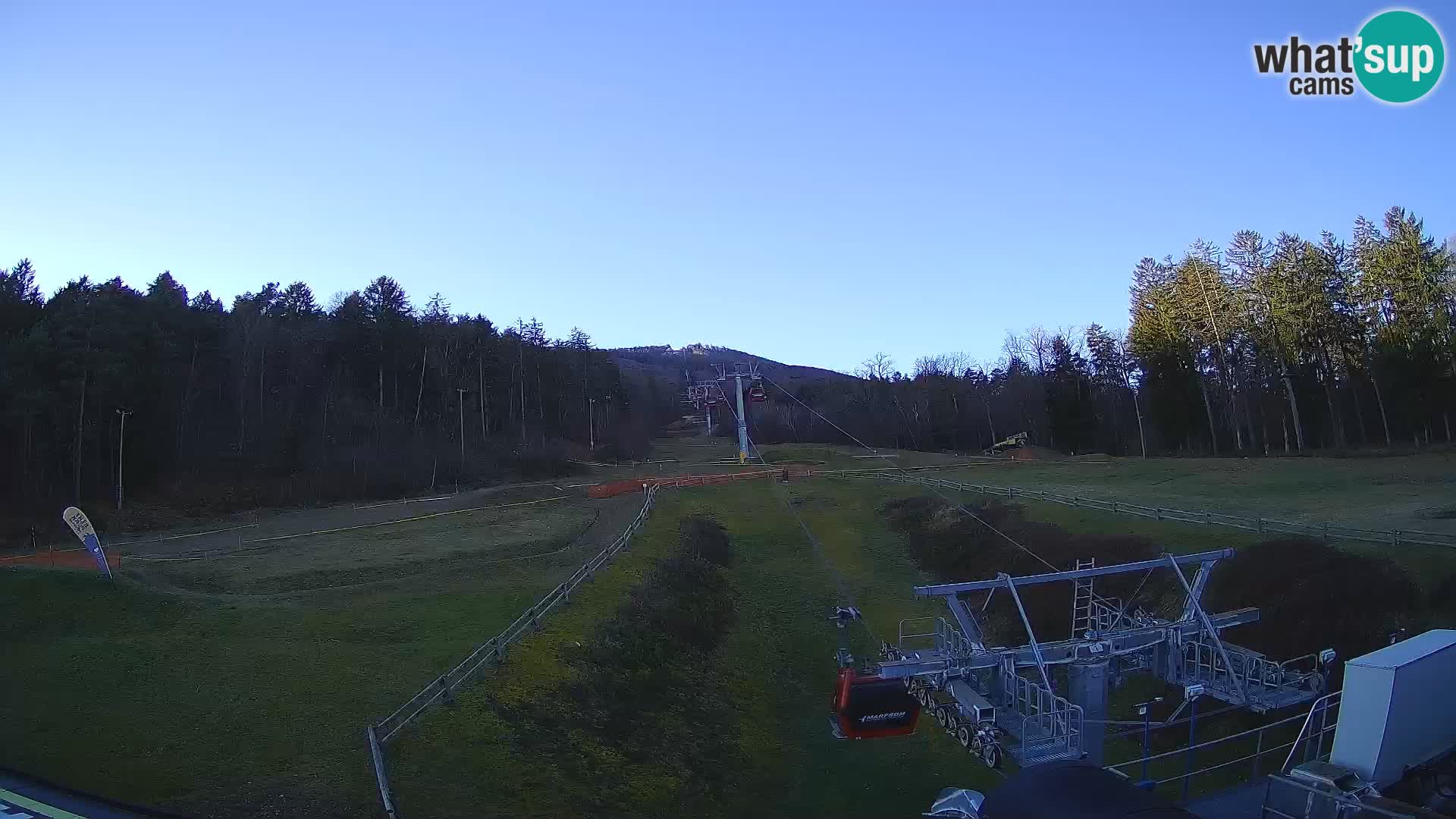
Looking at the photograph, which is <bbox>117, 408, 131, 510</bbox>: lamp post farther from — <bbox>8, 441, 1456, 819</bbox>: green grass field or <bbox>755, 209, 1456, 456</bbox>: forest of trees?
<bbox>755, 209, 1456, 456</bbox>: forest of trees

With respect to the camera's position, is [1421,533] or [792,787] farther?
[1421,533]

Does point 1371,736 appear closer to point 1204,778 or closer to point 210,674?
point 1204,778

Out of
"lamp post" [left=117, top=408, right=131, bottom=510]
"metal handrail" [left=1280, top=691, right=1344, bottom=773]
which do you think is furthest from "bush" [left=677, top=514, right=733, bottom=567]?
"lamp post" [left=117, top=408, right=131, bottom=510]

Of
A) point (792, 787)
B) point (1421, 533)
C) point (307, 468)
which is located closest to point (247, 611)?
point (792, 787)

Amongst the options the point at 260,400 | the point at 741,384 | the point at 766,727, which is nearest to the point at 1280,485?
the point at 766,727

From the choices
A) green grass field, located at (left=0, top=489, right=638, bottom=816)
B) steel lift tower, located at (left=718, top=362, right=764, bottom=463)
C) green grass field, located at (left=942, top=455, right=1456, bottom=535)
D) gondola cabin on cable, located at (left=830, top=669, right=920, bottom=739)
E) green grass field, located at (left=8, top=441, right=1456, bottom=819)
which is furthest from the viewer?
steel lift tower, located at (left=718, top=362, right=764, bottom=463)

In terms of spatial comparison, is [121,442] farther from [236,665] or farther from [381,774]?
[381,774]
